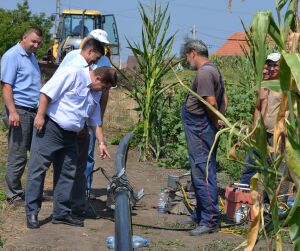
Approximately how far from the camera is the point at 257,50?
2625 millimetres

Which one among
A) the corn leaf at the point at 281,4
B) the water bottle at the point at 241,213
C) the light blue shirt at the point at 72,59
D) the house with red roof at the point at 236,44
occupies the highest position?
the house with red roof at the point at 236,44

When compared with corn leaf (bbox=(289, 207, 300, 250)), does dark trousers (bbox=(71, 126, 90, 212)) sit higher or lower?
A: lower

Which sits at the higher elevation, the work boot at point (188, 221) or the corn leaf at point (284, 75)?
the corn leaf at point (284, 75)

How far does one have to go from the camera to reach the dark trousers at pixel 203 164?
7090mm

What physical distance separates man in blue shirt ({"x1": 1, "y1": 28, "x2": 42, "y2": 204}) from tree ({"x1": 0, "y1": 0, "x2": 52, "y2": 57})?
155 ft

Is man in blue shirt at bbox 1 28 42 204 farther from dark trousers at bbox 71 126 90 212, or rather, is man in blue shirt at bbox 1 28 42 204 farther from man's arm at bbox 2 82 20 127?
dark trousers at bbox 71 126 90 212

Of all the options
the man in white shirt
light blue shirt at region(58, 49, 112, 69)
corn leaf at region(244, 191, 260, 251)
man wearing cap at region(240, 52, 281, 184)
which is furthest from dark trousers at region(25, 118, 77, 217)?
corn leaf at region(244, 191, 260, 251)

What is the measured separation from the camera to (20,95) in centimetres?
805

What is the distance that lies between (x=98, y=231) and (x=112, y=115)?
10.4m

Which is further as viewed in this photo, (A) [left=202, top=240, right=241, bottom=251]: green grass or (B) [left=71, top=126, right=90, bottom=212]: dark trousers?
(B) [left=71, top=126, right=90, bottom=212]: dark trousers

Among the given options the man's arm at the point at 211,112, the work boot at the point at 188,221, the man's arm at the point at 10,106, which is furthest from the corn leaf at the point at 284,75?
the man's arm at the point at 10,106

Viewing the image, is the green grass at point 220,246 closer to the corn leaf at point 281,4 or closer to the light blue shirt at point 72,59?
the light blue shirt at point 72,59

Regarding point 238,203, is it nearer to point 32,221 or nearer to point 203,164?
point 203,164

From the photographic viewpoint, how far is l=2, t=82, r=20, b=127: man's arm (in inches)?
307
